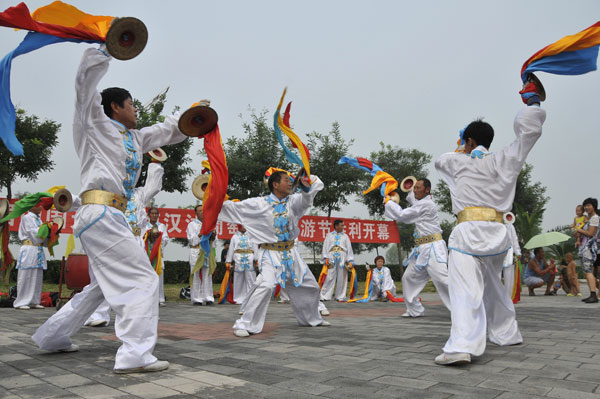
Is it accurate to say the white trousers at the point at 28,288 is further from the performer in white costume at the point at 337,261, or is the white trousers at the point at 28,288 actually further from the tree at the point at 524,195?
the tree at the point at 524,195

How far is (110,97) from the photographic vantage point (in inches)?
139

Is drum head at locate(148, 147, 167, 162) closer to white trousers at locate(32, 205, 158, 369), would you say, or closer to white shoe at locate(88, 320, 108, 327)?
white shoe at locate(88, 320, 108, 327)

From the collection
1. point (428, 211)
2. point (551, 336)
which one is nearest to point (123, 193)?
point (551, 336)

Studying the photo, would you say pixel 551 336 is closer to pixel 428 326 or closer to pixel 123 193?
pixel 428 326

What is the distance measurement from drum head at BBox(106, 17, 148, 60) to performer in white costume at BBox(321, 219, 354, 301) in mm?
8608

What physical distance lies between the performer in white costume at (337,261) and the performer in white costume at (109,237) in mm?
8032

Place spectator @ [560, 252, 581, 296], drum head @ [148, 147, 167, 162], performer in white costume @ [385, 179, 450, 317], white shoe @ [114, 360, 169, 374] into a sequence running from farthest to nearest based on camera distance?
spectator @ [560, 252, 581, 296] → performer in white costume @ [385, 179, 450, 317] → drum head @ [148, 147, 167, 162] → white shoe @ [114, 360, 169, 374]

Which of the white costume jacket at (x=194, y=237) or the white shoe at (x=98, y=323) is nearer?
the white shoe at (x=98, y=323)

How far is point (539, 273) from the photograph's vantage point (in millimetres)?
11367

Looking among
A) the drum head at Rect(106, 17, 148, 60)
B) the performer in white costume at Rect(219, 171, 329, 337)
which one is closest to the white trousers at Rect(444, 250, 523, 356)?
the performer in white costume at Rect(219, 171, 329, 337)

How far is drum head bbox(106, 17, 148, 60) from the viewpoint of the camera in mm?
2867

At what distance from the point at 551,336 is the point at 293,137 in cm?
313

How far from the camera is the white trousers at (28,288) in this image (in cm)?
802

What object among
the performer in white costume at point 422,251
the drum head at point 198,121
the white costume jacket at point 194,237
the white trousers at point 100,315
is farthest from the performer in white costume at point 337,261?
the drum head at point 198,121
